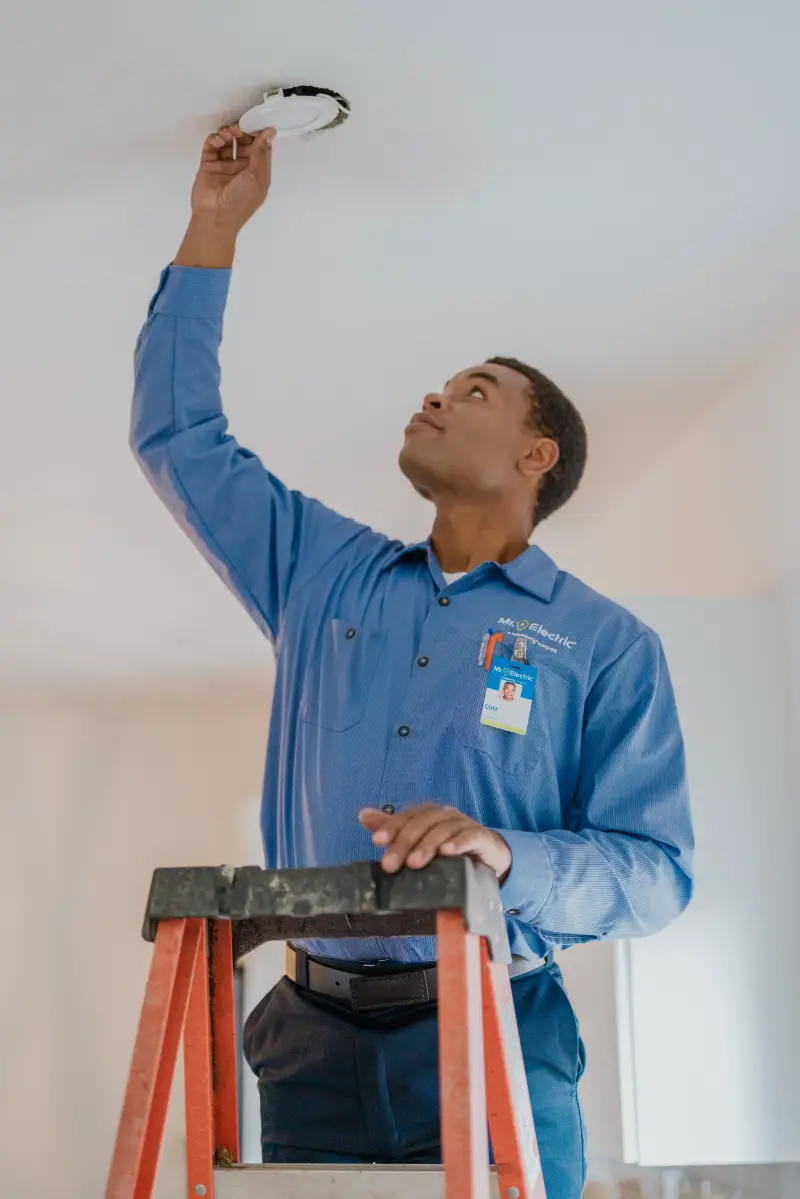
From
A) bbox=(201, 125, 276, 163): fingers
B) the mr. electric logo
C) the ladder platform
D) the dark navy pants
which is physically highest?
bbox=(201, 125, 276, 163): fingers

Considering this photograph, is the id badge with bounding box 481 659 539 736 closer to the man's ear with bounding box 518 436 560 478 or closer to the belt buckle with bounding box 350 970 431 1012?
the belt buckle with bounding box 350 970 431 1012

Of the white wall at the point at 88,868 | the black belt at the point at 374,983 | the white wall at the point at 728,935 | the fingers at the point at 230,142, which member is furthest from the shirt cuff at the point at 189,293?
the white wall at the point at 88,868

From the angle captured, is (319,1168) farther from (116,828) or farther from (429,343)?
(116,828)

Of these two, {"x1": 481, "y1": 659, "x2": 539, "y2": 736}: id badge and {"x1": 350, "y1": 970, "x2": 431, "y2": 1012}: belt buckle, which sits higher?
{"x1": 481, "y1": 659, "x2": 539, "y2": 736}: id badge

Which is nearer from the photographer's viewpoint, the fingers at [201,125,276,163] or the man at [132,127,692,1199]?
the man at [132,127,692,1199]

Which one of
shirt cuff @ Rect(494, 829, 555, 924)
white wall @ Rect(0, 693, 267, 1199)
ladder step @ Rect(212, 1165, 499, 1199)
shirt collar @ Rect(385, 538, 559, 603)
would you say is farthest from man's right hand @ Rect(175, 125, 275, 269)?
white wall @ Rect(0, 693, 267, 1199)

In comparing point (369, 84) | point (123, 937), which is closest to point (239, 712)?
point (123, 937)

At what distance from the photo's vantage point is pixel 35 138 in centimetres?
202

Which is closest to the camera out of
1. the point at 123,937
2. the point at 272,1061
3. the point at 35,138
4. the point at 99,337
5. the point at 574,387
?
the point at 272,1061

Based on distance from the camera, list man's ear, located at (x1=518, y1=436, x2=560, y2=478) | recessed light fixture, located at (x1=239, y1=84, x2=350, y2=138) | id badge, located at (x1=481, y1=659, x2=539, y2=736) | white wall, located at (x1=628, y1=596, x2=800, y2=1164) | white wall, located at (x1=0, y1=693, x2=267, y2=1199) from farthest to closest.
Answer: white wall, located at (x1=0, y1=693, x2=267, y2=1199) → white wall, located at (x1=628, y1=596, x2=800, y2=1164) → man's ear, located at (x1=518, y1=436, x2=560, y2=478) → recessed light fixture, located at (x1=239, y1=84, x2=350, y2=138) → id badge, located at (x1=481, y1=659, x2=539, y2=736)

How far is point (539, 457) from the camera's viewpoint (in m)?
2.12

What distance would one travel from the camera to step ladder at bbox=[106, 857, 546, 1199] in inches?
39.7

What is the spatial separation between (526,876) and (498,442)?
931mm

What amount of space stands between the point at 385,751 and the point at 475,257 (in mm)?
1215
